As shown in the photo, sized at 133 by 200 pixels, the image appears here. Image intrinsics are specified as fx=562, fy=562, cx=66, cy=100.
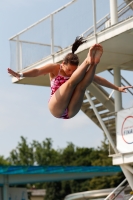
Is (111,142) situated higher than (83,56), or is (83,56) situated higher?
(83,56)

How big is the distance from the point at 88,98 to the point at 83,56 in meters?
1.98

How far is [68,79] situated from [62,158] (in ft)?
258

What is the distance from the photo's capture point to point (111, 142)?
19516 millimetres

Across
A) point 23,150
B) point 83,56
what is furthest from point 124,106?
point 23,150

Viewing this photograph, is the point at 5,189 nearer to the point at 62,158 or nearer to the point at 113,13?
the point at 113,13

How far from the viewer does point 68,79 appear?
342 inches

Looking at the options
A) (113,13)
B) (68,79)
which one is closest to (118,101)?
(113,13)

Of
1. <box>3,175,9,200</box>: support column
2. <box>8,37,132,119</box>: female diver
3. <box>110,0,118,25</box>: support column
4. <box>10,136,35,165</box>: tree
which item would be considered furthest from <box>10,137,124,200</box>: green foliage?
<box>8,37,132,119</box>: female diver

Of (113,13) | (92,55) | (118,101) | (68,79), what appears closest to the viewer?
(92,55)

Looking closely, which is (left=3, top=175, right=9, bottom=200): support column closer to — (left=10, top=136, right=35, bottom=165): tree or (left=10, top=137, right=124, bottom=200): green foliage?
(left=10, top=137, right=124, bottom=200): green foliage

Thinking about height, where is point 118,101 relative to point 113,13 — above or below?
below

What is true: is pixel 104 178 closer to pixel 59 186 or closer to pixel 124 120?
pixel 59 186

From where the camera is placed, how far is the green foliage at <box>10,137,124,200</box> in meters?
72.4

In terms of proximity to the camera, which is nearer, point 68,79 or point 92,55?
point 92,55
